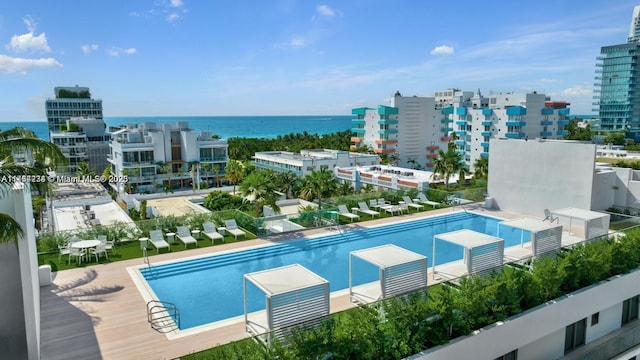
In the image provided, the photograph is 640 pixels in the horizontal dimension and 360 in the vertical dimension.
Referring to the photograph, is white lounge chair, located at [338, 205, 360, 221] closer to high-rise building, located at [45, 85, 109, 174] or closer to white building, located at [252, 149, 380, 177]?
white building, located at [252, 149, 380, 177]

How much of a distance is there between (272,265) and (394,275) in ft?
19.2

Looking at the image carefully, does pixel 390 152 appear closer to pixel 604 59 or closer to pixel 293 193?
pixel 293 193

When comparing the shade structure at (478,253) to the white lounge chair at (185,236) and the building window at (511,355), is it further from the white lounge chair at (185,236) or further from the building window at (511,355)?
the white lounge chair at (185,236)

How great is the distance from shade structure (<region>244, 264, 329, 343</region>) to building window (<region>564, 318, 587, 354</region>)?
807cm

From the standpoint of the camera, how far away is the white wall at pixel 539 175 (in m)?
19.1

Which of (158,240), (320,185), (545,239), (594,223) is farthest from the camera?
(320,185)

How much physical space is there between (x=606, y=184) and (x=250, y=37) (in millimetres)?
25200

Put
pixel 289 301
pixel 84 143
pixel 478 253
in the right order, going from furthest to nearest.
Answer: pixel 84 143
pixel 478 253
pixel 289 301

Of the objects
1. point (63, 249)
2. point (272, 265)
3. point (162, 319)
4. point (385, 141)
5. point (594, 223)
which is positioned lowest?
point (272, 265)

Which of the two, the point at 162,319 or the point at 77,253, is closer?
the point at 162,319

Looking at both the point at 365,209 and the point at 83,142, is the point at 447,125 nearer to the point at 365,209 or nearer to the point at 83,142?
the point at 365,209

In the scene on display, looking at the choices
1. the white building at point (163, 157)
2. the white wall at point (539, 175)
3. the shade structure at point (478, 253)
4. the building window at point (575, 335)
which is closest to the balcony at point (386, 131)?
the white building at point (163, 157)

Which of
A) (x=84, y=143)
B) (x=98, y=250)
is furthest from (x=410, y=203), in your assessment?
(x=84, y=143)

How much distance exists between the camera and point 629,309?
14664 millimetres
